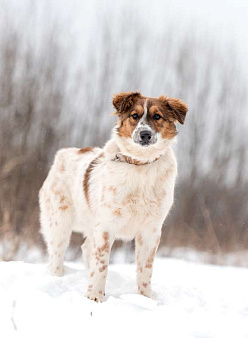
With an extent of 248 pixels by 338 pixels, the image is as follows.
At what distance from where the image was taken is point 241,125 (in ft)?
36.9

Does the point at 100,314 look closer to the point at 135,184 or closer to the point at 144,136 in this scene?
the point at 135,184

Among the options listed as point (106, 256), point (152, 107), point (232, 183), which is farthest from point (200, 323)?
point (232, 183)

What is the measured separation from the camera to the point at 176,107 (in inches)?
181

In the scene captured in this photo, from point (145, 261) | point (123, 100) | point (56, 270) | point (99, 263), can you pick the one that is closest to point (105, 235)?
point (99, 263)

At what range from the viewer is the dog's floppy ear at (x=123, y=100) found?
14.8 feet

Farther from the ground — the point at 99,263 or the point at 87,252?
the point at 99,263

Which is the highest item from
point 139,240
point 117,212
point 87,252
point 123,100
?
point 123,100

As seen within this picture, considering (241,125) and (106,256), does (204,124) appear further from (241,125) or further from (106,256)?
(106,256)

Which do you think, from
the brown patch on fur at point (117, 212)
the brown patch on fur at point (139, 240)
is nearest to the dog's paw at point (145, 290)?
the brown patch on fur at point (139, 240)

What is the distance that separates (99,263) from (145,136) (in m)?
1.33

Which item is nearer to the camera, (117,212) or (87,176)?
(117,212)

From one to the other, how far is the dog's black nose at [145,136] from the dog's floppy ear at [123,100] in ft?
1.51

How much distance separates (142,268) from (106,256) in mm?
466

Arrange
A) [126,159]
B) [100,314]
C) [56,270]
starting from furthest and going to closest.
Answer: [56,270] → [126,159] → [100,314]
